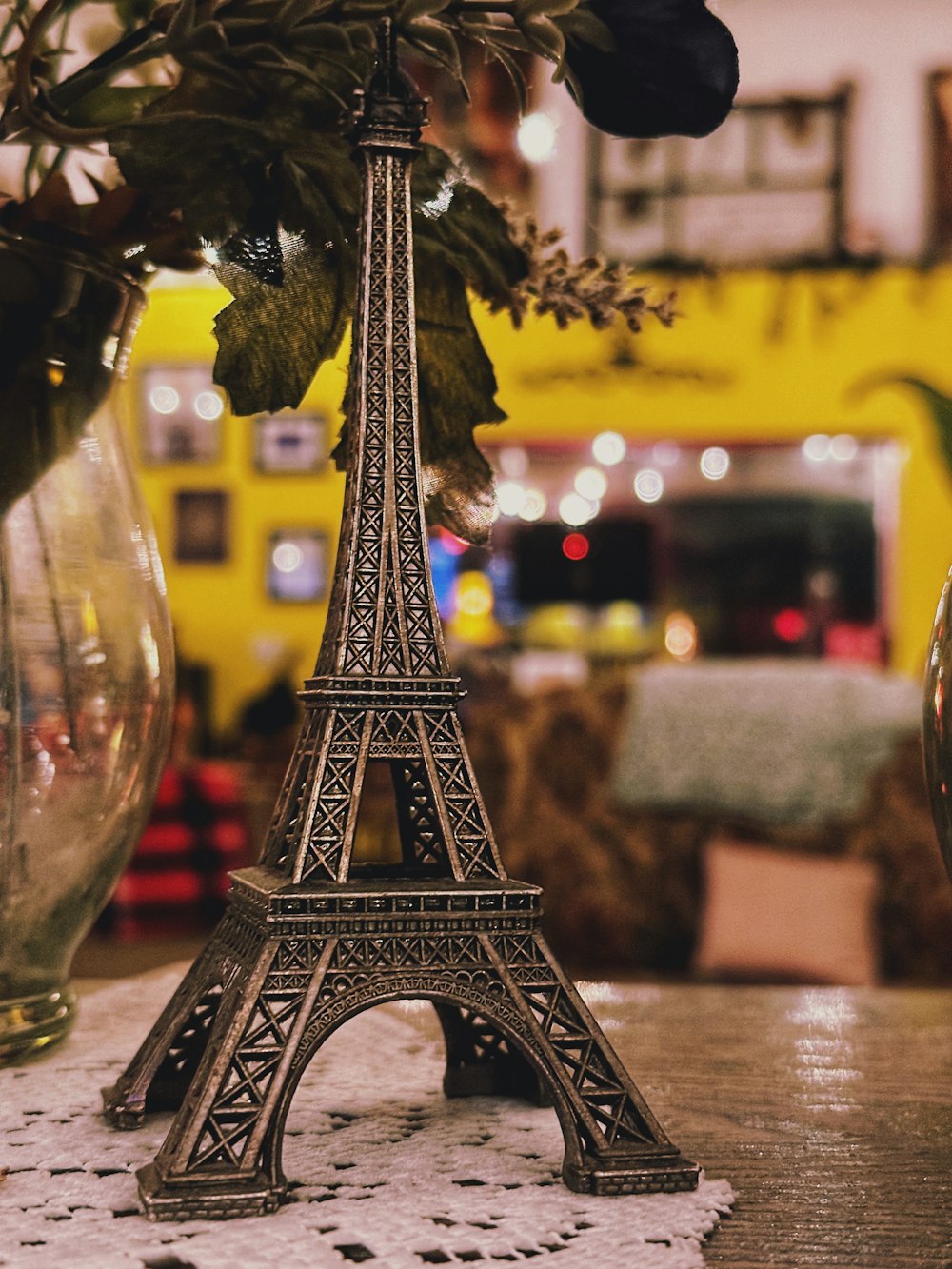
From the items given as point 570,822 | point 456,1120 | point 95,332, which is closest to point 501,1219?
point 456,1120

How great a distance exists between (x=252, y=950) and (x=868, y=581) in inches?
217

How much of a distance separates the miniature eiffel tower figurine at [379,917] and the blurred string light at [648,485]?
554 centimetres

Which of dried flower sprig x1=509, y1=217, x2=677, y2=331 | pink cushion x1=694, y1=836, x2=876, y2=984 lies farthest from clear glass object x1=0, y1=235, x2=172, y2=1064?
pink cushion x1=694, y1=836, x2=876, y2=984

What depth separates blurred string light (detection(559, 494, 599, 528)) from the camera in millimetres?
6133

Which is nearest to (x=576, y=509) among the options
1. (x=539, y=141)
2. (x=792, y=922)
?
(x=539, y=141)

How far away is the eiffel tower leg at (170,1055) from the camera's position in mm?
561

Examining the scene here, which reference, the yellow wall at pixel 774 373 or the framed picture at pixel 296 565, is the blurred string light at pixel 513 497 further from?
the framed picture at pixel 296 565

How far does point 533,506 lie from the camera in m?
6.16

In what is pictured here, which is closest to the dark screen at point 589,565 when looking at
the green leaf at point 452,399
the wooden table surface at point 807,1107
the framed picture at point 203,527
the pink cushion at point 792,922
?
the framed picture at point 203,527

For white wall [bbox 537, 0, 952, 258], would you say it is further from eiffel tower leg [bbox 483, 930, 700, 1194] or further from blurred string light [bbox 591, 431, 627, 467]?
eiffel tower leg [bbox 483, 930, 700, 1194]

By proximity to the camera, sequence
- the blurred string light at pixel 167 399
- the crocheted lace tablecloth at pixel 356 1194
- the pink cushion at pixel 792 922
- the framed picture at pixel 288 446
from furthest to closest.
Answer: the blurred string light at pixel 167 399, the framed picture at pixel 288 446, the pink cushion at pixel 792 922, the crocheted lace tablecloth at pixel 356 1194

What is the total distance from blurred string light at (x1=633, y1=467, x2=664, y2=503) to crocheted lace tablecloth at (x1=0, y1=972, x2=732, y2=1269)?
556 centimetres

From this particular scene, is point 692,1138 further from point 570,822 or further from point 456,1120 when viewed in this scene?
point 570,822

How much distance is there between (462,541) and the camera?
2.29 ft
